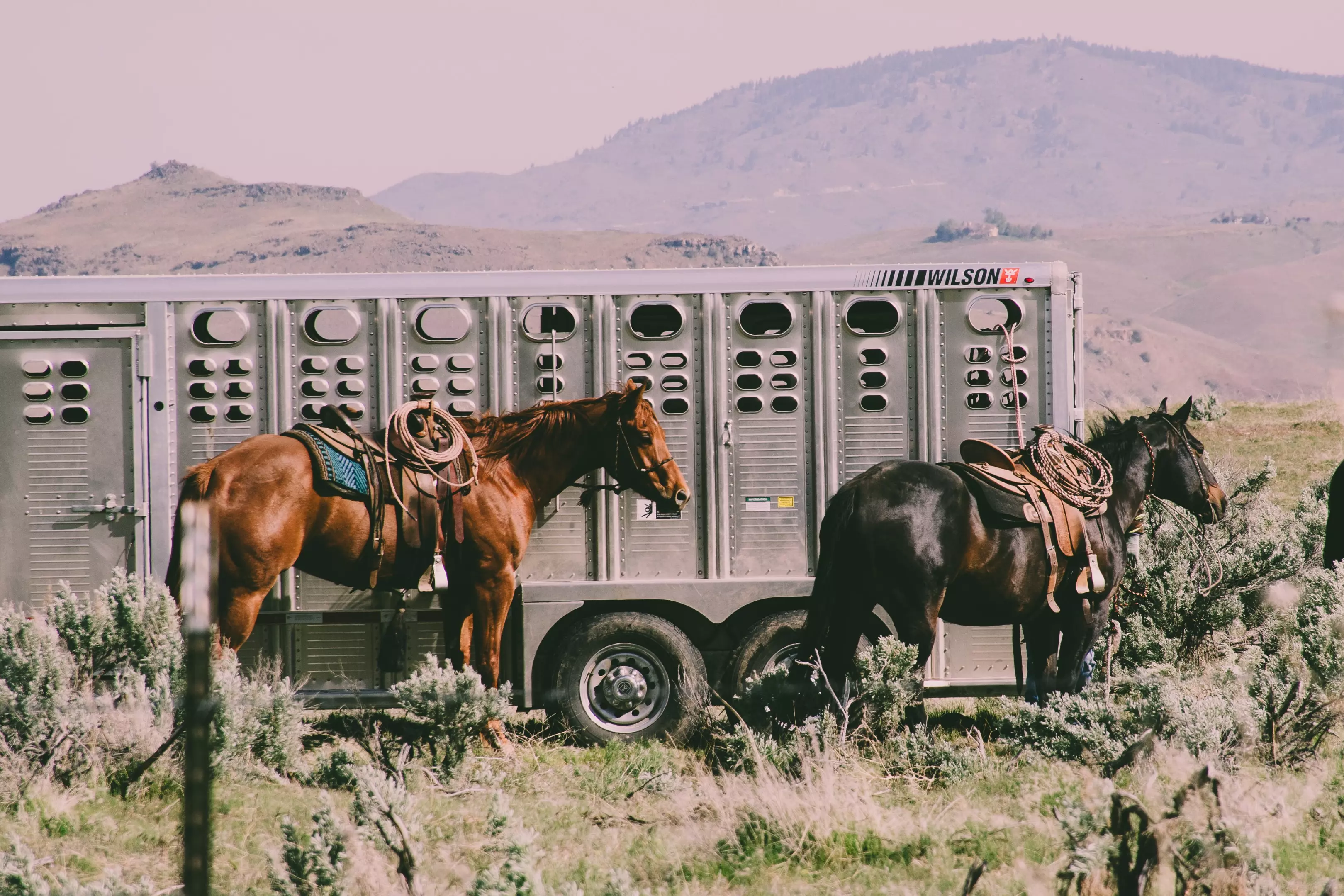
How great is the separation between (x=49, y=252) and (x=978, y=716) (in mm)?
→ 154465

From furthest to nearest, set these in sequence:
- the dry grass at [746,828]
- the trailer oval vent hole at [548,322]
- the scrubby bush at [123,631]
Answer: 1. the trailer oval vent hole at [548,322]
2. the scrubby bush at [123,631]
3. the dry grass at [746,828]

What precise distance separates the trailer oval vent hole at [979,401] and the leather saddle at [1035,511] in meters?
0.50

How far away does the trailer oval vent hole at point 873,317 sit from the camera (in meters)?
9.71

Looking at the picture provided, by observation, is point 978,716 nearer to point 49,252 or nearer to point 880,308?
point 880,308

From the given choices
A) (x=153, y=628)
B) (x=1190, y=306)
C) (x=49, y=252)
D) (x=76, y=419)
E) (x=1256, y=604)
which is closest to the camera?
(x=153, y=628)

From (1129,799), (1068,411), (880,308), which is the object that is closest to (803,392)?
(880,308)

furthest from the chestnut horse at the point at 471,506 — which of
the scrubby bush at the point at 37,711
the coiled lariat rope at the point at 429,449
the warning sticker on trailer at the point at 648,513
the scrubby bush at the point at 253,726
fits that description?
the scrubby bush at the point at 37,711

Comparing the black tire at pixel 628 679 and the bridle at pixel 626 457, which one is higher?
the bridle at pixel 626 457

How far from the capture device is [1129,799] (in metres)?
5.65

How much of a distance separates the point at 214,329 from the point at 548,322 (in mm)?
2458

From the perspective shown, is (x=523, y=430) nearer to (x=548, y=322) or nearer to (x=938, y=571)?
(x=548, y=322)

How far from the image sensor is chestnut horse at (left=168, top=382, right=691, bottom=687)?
8.55 m

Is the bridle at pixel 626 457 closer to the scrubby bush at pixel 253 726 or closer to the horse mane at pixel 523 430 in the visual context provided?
the horse mane at pixel 523 430

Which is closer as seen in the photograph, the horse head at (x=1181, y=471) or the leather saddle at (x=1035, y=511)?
the leather saddle at (x=1035, y=511)
